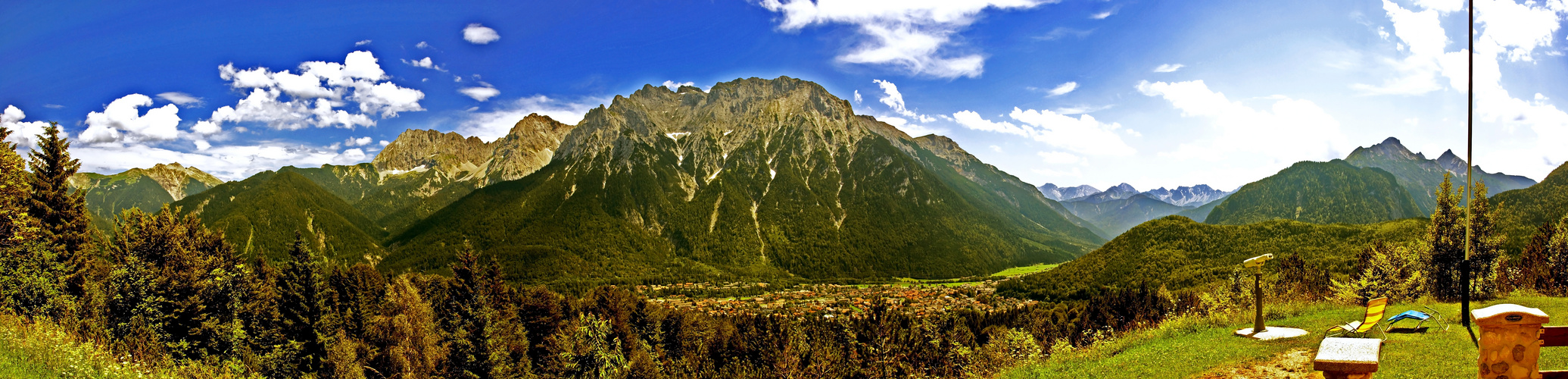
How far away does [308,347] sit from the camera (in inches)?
A: 1745

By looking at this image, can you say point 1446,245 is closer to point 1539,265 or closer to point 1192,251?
point 1539,265

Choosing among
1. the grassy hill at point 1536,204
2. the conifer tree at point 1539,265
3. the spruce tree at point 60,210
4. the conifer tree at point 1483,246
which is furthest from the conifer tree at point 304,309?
the grassy hill at point 1536,204

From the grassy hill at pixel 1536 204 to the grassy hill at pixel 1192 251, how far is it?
12003 millimetres

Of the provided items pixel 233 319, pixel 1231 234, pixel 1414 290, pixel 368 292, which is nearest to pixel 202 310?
pixel 233 319

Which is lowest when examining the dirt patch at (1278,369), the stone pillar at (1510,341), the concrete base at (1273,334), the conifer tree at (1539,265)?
the dirt patch at (1278,369)

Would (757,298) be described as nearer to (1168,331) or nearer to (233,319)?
(233,319)

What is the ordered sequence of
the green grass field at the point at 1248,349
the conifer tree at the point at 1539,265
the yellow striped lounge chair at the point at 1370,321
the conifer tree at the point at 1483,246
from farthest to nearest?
the conifer tree at the point at 1539,265 < the conifer tree at the point at 1483,246 < the yellow striped lounge chair at the point at 1370,321 < the green grass field at the point at 1248,349

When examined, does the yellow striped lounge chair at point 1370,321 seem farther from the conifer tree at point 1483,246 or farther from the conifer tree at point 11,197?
the conifer tree at point 11,197

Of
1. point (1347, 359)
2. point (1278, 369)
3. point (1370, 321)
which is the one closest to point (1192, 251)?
point (1370, 321)

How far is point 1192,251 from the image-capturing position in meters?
124

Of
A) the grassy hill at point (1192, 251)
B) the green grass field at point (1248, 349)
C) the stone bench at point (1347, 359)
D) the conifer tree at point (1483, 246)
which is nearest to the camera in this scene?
the stone bench at point (1347, 359)

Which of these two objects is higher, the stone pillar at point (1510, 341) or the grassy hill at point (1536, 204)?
the grassy hill at point (1536, 204)

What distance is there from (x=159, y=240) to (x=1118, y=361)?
55.9m

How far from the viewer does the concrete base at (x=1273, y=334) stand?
18.3 metres
